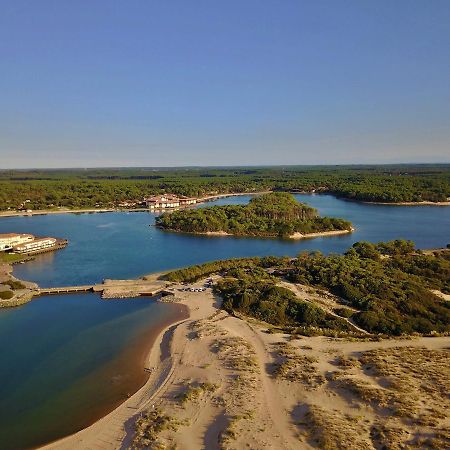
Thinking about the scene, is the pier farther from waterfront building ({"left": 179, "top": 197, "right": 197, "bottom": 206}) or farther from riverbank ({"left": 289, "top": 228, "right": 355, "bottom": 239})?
waterfront building ({"left": 179, "top": 197, "right": 197, "bottom": 206})

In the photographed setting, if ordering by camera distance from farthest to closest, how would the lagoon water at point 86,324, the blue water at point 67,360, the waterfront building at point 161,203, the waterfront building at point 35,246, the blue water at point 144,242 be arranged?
the waterfront building at point 161,203 → the waterfront building at point 35,246 → the blue water at point 144,242 → the lagoon water at point 86,324 → the blue water at point 67,360

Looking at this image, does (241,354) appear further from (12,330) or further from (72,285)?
(72,285)

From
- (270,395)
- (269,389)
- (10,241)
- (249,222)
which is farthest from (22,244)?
(270,395)

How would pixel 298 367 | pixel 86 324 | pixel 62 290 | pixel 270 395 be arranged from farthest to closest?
pixel 62 290, pixel 86 324, pixel 298 367, pixel 270 395

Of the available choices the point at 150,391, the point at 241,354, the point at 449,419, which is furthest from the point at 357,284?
the point at 150,391

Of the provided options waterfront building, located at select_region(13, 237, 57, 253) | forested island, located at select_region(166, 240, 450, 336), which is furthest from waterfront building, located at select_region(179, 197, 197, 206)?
forested island, located at select_region(166, 240, 450, 336)

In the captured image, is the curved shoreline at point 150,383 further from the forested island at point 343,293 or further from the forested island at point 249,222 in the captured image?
the forested island at point 249,222

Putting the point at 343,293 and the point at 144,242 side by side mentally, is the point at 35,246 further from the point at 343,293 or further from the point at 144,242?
the point at 343,293

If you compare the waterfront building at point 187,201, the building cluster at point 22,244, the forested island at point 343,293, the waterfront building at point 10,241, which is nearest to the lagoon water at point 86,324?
the building cluster at point 22,244
